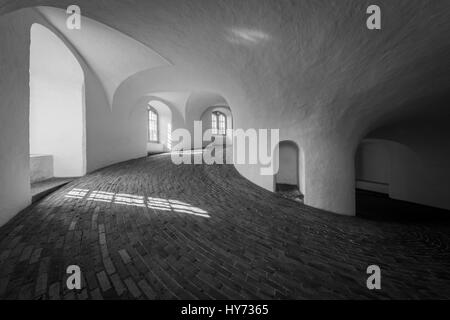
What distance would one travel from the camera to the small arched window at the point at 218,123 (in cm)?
A: 1986

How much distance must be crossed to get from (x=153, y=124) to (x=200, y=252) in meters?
12.9

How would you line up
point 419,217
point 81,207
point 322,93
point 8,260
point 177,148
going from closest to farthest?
1. point 8,260
2. point 81,207
3. point 322,93
4. point 419,217
5. point 177,148

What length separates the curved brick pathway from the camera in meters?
1.71

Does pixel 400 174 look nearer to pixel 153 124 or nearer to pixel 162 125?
pixel 162 125

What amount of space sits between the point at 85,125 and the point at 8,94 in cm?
361

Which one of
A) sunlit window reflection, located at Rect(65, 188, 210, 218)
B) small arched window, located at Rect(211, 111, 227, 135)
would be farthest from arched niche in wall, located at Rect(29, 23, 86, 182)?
small arched window, located at Rect(211, 111, 227, 135)

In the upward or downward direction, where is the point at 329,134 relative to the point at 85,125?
downward

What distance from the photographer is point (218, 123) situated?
2047 centimetres

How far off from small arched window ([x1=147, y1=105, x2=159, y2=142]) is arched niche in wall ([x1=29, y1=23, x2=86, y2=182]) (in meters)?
7.01

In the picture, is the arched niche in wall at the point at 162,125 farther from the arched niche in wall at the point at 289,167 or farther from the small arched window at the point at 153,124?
the arched niche in wall at the point at 289,167

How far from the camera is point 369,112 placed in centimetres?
509

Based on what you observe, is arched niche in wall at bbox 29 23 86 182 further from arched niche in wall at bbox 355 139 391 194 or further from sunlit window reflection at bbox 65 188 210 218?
arched niche in wall at bbox 355 139 391 194

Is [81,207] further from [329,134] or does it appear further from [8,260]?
[329,134]
